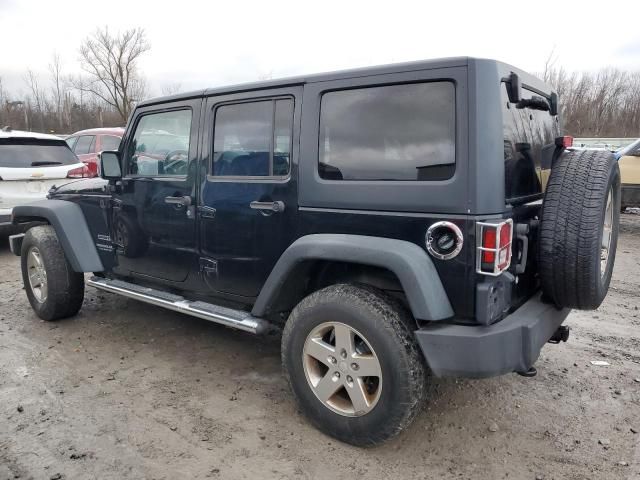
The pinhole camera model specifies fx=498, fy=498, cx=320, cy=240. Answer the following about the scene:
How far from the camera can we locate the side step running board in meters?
3.08

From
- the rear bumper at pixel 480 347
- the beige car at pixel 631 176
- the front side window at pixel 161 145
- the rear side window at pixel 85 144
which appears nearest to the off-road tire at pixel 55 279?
the front side window at pixel 161 145

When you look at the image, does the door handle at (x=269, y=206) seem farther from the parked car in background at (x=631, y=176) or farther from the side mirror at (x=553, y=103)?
the parked car in background at (x=631, y=176)

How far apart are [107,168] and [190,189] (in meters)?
0.94

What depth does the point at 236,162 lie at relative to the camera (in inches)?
126

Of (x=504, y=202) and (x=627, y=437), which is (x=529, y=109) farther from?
(x=627, y=437)

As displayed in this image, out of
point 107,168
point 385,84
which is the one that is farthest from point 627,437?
point 107,168

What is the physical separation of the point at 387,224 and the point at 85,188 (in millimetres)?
2931

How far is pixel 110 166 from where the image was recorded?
3.88 m

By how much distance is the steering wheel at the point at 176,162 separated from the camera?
11.5ft

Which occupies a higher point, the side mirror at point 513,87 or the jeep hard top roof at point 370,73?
the jeep hard top roof at point 370,73

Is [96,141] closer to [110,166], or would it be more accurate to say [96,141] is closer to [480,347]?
[110,166]

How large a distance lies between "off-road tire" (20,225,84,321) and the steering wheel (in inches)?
57.9

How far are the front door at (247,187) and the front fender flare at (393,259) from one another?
0.25 metres

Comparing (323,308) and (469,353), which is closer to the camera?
(469,353)
